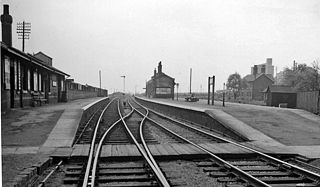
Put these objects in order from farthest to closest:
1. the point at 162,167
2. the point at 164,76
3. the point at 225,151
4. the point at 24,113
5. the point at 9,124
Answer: the point at 164,76
the point at 24,113
the point at 9,124
the point at 225,151
the point at 162,167

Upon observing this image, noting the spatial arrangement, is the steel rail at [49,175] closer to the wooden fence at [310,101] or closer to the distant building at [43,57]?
the wooden fence at [310,101]

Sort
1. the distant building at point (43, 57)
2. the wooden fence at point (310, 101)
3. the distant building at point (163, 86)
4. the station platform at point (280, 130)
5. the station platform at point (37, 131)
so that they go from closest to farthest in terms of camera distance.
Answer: the station platform at point (37, 131)
the station platform at point (280, 130)
the wooden fence at point (310, 101)
the distant building at point (43, 57)
the distant building at point (163, 86)

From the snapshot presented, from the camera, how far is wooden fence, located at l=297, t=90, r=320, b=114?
20.8 meters

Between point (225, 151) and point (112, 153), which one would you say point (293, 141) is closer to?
point (225, 151)

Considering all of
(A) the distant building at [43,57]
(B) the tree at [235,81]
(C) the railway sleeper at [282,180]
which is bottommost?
(C) the railway sleeper at [282,180]

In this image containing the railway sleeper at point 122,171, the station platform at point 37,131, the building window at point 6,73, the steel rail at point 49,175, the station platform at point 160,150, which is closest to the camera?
the steel rail at point 49,175

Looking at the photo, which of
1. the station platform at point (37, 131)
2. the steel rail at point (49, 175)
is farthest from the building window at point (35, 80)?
the steel rail at point (49, 175)

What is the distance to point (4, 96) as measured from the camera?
1518 centimetres

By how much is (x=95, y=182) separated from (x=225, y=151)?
4.40 meters

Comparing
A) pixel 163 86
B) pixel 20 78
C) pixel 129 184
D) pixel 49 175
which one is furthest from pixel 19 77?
pixel 163 86

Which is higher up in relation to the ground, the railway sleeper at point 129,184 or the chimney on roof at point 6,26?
the chimney on roof at point 6,26

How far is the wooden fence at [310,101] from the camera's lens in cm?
2077

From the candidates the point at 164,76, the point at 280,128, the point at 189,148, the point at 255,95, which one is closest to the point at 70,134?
the point at 189,148

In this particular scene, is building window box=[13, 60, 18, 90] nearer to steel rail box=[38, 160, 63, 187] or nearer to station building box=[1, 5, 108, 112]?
station building box=[1, 5, 108, 112]
